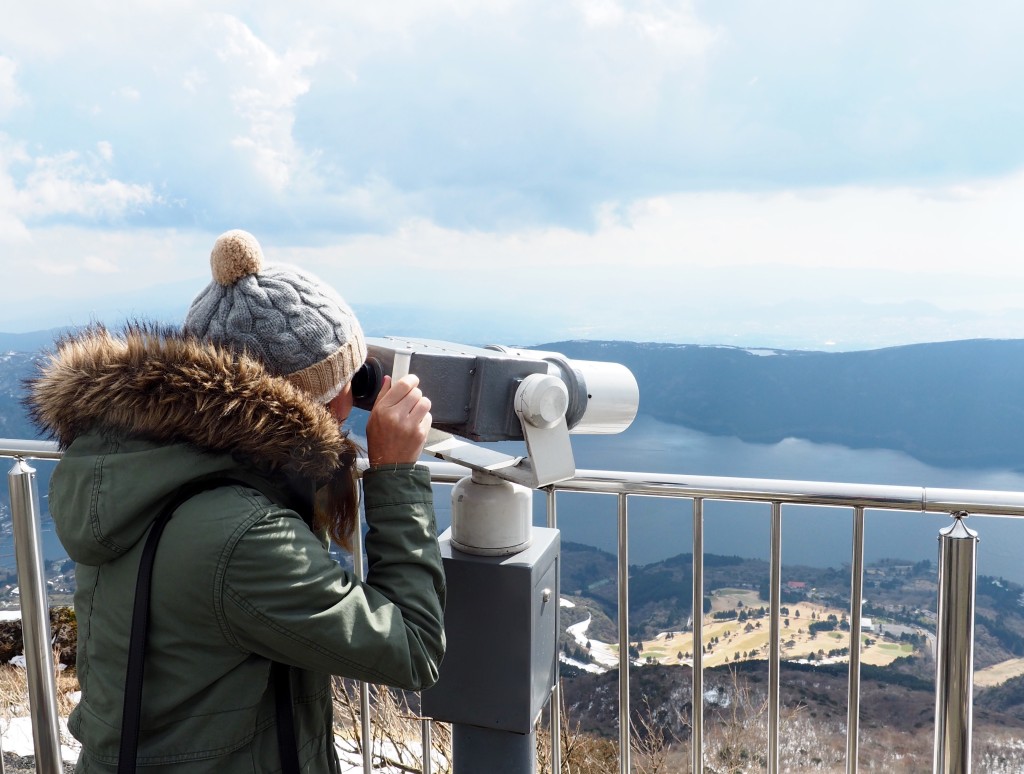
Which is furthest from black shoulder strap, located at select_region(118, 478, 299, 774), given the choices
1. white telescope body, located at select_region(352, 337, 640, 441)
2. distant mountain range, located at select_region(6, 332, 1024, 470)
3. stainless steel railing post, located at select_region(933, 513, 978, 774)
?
distant mountain range, located at select_region(6, 332, 1024, 470)

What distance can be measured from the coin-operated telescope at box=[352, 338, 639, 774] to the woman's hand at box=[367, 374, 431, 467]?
84 millimetres

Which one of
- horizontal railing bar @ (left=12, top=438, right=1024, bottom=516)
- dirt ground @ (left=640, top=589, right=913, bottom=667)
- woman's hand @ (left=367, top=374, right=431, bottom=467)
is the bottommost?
dirt ground @ (left=640, top=589, right=913, bottom=667)

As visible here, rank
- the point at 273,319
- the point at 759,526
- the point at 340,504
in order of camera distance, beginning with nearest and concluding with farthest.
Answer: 1. the point at 273,319
2. the point at 340,504
3. the point at 759,526

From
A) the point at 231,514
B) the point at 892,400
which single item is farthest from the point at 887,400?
the point at 231,514

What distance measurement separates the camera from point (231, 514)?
103cm

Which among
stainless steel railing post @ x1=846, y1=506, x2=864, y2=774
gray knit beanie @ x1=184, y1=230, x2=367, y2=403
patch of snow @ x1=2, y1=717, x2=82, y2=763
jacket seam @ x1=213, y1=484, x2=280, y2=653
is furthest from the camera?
patch of snow @ x1=2, y1=717, x2=82, y2=763

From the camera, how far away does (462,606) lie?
1.44 meters

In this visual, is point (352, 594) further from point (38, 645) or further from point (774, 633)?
point (38, 645)

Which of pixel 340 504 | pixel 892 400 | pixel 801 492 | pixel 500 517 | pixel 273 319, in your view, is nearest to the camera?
pixel 273 319

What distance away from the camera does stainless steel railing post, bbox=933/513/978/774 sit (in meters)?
1.58

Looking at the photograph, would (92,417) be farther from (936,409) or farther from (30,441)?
(936,409)

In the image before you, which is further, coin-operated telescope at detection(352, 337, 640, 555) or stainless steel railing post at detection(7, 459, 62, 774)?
stainless steel railing post at detection(7, 459, 62, 774)

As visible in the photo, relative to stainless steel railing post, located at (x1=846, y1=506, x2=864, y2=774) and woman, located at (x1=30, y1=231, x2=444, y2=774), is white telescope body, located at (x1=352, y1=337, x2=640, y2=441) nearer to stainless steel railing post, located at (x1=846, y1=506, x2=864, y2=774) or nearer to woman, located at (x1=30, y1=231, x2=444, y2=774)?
woman, located at (x1=30, y1=231, x2=444, y2=774)

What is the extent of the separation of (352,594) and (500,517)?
39 centimetres
